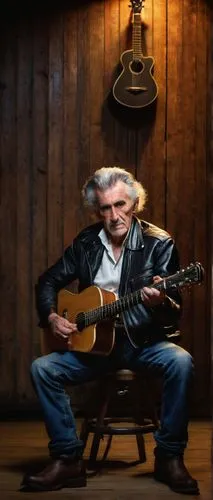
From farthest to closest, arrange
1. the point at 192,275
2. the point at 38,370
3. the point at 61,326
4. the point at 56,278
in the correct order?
the point at 56,278 < the point at 61,326 < the point at 38,370 < the point at 192,275

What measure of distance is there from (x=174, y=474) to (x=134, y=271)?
92 cm

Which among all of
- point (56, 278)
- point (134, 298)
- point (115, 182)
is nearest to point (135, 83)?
point (115, 182)

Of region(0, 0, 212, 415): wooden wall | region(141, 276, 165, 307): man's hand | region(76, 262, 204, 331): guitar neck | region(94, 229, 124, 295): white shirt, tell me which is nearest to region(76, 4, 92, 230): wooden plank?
region(0, 0, 212, 415): wooden wall

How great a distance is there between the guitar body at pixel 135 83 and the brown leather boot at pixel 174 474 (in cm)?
234

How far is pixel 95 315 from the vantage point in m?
3.84

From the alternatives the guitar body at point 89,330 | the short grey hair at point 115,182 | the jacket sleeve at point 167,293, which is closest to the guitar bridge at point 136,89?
the short grey hair at point 115,182

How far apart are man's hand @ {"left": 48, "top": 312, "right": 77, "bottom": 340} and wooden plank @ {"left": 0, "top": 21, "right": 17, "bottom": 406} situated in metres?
1.41

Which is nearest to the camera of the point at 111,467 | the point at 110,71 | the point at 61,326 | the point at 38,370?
the point at 38,370

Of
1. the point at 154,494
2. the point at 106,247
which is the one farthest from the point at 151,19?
the point at 154,494

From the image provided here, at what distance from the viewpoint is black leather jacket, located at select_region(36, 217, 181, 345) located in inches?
152

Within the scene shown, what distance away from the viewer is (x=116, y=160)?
17.9 ft

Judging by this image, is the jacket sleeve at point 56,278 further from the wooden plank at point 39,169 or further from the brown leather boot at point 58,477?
the wooden plank at point 39,169

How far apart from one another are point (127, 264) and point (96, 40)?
193 centimetres

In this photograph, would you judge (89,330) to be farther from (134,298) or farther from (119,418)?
(119,418)
